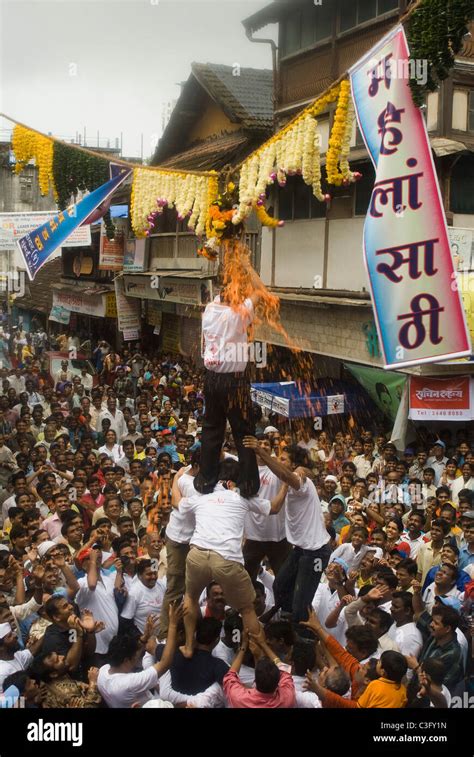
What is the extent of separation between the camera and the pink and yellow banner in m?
6.52

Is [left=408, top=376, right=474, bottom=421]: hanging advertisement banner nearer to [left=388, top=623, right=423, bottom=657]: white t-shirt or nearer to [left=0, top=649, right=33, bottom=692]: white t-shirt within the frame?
[left=388, top=623, right=423, bottom=657]: white t-shirt

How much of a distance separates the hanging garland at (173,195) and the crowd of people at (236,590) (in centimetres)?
220

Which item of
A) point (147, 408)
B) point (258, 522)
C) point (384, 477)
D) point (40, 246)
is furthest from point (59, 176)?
point (258, 522)

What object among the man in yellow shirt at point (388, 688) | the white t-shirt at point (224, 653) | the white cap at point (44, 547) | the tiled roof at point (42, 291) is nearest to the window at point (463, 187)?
the white cap at point (44, 547)

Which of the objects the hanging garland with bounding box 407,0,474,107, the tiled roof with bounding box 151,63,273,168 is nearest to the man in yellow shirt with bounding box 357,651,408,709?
the hanging garland with bounding box 407,0,474,107

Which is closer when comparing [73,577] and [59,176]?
[73,577]

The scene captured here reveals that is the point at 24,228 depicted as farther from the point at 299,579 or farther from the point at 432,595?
the point at 432,595

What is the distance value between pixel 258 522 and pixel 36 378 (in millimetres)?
11137

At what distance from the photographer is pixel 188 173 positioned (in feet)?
24.6

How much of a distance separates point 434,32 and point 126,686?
5408mm

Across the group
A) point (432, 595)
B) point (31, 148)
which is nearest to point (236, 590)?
point (432, 595)
